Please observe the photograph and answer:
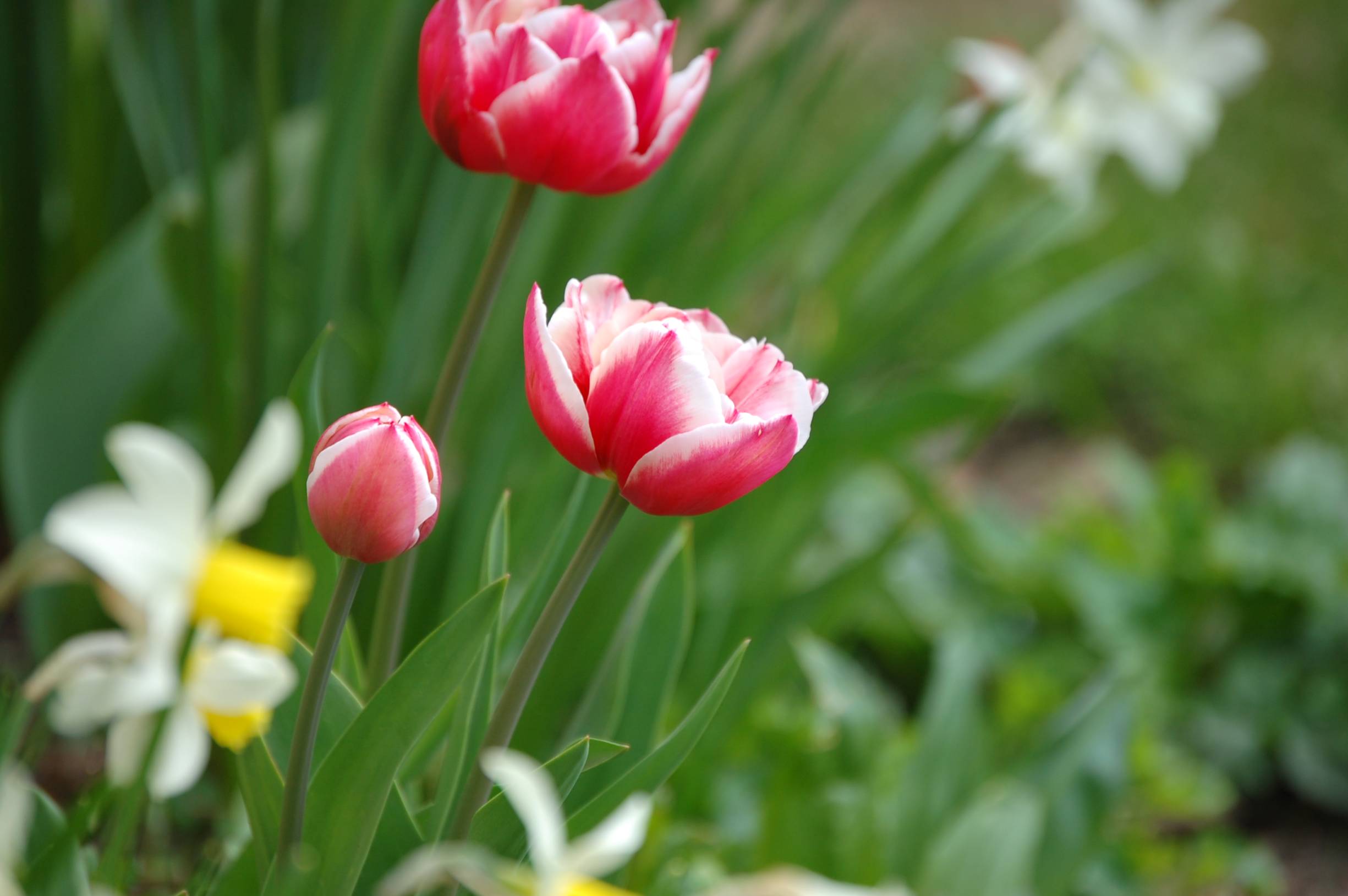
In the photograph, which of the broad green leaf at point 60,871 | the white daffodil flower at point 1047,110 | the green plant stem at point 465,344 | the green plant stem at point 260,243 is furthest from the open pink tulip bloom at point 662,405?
the white daffodil flower at point 1047,110

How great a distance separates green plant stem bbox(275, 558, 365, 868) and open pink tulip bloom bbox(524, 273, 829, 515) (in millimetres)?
86

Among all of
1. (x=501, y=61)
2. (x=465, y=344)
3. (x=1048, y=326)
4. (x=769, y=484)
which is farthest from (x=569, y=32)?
(x=1048, y=326)

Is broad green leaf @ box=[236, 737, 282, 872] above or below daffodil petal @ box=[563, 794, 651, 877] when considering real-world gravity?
below

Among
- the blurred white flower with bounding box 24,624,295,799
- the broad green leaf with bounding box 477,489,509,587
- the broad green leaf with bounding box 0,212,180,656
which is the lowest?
the broad green leaf with bounding box 0,212,180,656

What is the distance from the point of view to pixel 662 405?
0.39 metres

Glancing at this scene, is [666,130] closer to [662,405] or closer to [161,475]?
[662,405]

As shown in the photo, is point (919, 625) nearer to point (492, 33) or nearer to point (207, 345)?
point (207, 345)

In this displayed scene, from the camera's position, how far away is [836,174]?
1.22 metres

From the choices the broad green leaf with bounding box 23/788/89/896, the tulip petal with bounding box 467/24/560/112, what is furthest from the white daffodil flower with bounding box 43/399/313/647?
the tulip petal with bounding box 467/24/560/112

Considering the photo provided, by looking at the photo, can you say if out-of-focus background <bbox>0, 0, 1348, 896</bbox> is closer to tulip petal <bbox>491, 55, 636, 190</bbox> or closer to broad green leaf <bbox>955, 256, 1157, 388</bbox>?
broad green leaf <bbox>955, 256, 1157, 388</bbox>

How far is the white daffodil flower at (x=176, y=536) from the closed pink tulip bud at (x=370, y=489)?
5cm

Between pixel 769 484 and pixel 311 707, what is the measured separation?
0.70m

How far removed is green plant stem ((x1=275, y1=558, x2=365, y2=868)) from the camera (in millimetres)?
399

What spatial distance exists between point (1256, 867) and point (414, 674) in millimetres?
1016
